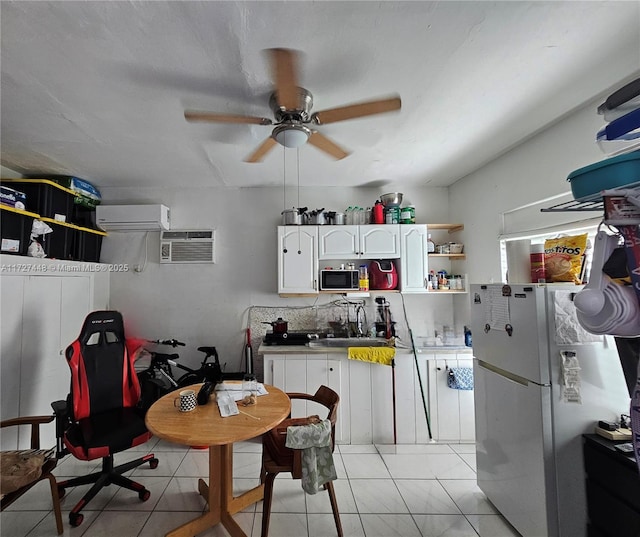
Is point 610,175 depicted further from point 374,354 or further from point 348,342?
point 348,342

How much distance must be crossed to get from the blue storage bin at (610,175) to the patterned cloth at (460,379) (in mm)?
2043

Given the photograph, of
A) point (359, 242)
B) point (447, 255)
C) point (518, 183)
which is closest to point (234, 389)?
point (359, 242)

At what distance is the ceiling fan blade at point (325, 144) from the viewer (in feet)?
5.64

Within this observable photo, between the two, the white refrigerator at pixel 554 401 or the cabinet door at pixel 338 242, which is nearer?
the white refrigerator at pixel 554 401

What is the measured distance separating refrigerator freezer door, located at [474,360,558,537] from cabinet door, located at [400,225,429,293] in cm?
116

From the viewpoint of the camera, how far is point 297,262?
308 cm

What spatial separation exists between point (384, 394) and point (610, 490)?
159 centimetres

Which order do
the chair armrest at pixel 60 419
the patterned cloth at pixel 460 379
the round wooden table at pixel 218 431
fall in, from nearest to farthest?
1. the round wooden table at pixel 218 431
2. the chair armrest at pixel 60 419
3. the patterned cloth at pixel 460 379

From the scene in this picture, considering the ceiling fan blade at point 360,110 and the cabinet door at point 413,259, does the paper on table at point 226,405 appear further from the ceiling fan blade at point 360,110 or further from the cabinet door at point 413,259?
the cabinet door at point 413,259

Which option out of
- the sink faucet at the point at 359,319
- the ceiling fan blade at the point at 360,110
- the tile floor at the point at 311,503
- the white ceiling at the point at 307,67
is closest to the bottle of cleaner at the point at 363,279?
the sink faucet at the point at 359,319

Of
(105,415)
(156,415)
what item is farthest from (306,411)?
(105,415)

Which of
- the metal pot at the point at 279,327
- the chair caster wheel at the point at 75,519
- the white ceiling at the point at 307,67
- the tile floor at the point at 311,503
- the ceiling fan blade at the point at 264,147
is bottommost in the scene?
the tile floor at the point at 311,503

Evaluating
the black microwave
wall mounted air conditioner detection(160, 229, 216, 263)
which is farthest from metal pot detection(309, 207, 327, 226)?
wall mounted air conditioner detection(160, 229, 216, 263)

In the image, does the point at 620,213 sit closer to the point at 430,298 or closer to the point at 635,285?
the point at 635,285
